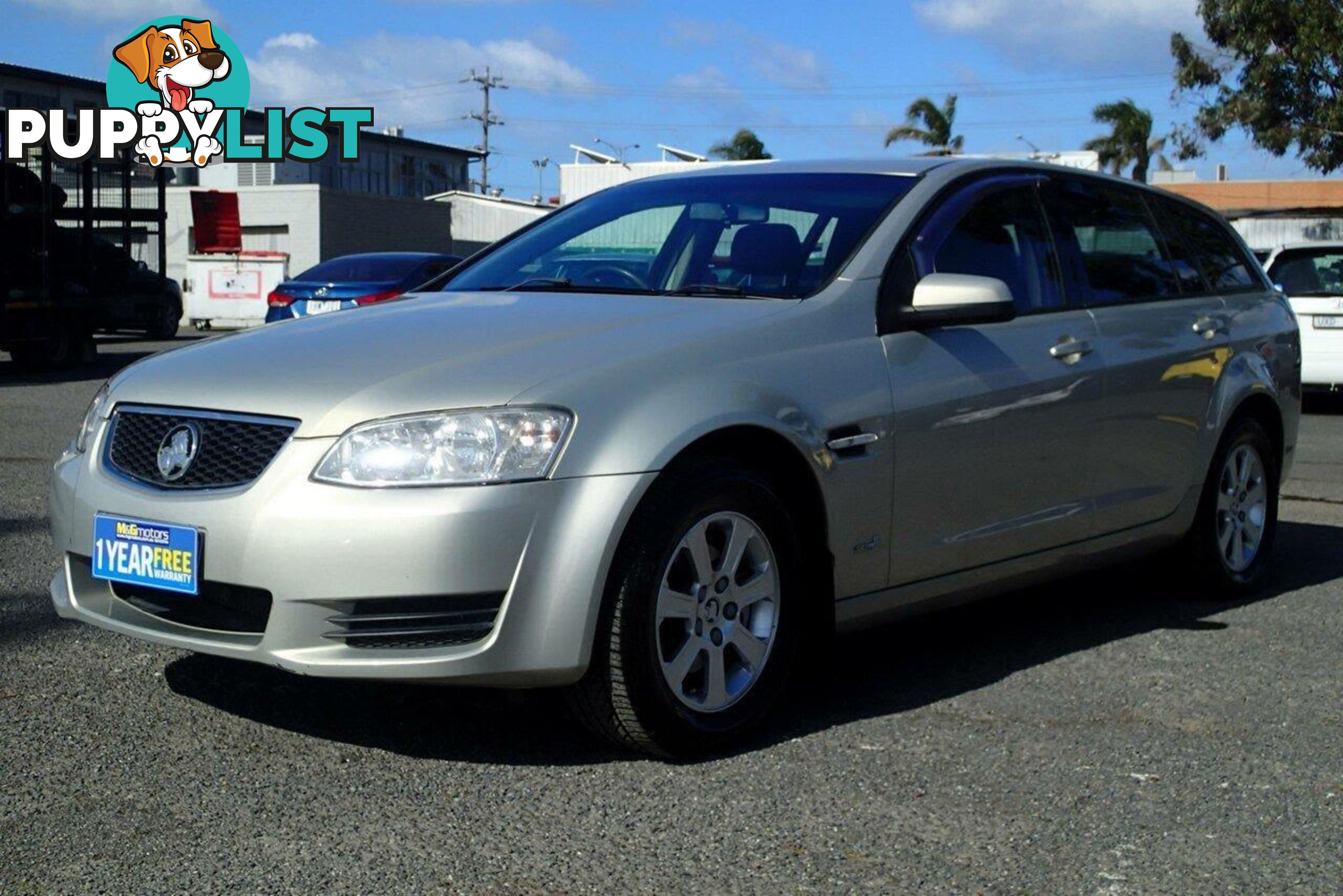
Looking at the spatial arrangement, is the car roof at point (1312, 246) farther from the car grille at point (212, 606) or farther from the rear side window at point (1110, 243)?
the car grille at point (212, 606)

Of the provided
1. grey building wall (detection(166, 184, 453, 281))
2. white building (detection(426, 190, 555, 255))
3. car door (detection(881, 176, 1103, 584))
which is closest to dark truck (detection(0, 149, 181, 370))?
Result: car door (detection(881, 176, 1103, 584))

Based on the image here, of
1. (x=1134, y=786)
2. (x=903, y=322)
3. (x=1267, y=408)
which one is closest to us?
(x=1134, y=786)

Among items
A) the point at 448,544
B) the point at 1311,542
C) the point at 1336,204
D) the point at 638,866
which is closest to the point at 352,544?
the point at 448,544

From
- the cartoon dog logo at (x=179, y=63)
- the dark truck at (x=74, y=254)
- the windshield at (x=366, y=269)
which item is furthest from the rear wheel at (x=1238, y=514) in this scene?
the cartoon dog logo at (x=179, y=63)

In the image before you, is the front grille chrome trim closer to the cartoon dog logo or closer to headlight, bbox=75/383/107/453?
headlight, bbox=75/383/107/453

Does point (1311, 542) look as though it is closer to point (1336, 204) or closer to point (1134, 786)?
point (1134, 786)

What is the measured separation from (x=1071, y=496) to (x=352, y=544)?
101 inches

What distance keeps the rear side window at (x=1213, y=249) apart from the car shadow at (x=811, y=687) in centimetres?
118

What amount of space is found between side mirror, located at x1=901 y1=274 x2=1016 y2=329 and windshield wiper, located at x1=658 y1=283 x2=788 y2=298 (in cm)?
39

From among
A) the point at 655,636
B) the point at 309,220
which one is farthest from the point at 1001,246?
the point at 309,220

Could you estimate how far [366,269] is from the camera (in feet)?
56.9

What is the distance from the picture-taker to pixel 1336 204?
54969mm

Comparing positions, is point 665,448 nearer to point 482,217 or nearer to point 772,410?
point 772,410

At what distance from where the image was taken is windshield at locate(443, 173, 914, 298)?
490 cm
